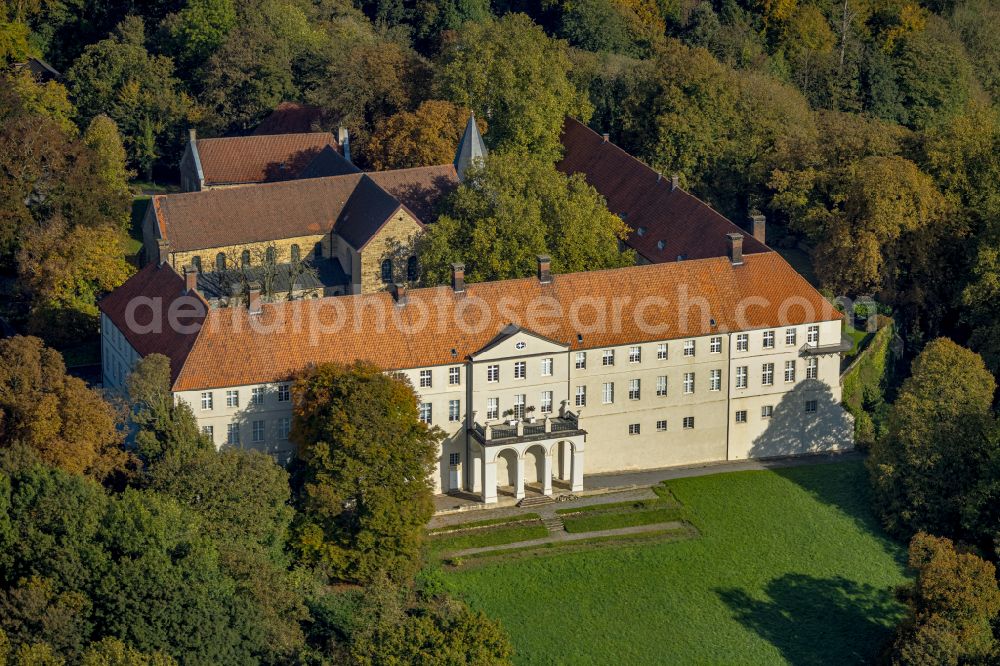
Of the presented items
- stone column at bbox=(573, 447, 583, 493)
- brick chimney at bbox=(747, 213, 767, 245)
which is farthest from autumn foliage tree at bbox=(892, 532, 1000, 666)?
brick chimney at bbox=(747, 213, 767, 245)

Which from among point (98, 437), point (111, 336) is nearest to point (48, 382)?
point (98, 437)

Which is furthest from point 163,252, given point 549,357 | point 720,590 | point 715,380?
point 720,590

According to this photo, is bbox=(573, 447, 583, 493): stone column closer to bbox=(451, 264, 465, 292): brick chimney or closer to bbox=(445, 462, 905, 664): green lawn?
bbox=(445, 462, 905, 664): green lawn

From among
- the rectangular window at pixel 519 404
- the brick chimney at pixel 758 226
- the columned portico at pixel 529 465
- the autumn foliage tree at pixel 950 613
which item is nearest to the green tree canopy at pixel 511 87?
the brick chimney at pixel 758 226

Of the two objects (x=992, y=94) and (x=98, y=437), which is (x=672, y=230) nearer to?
(x=98, y=437)

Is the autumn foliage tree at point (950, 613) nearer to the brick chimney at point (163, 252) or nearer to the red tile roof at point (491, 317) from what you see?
the red tile roof at point (491, 317)
